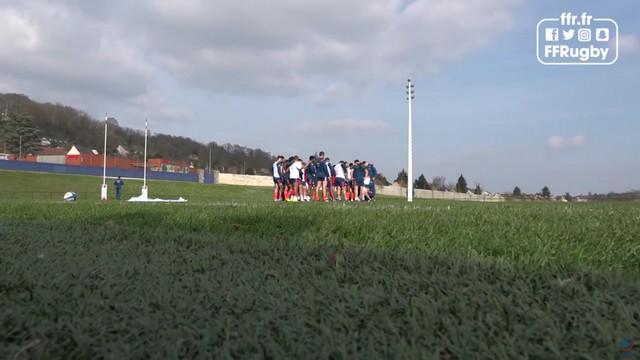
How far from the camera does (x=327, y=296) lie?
2881 millimetres

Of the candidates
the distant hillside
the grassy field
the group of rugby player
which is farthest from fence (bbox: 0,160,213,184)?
the grassy field

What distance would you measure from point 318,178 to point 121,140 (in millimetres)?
131674

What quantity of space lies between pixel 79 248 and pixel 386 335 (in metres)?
3.74

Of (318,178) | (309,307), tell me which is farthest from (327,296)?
(318,178)

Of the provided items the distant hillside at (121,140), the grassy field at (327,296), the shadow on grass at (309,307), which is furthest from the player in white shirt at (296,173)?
the distant hillside at (121,140)

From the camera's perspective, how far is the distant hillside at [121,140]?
14100 cm

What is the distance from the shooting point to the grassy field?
2.12m

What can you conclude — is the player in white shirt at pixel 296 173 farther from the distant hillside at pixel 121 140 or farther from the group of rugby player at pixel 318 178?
the distant hillside at pixel 121 140

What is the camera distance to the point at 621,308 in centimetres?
243

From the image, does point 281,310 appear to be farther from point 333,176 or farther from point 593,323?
point 333,176

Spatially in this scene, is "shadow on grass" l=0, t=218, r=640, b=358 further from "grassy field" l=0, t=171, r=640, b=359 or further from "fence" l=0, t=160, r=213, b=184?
"fence" l=0, t=160, r=213, b=184

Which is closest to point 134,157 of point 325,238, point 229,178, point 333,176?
point 229,178

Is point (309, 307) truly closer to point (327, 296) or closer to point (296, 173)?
point (327, 296)

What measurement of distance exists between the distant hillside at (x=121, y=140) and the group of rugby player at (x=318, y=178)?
11980cm
